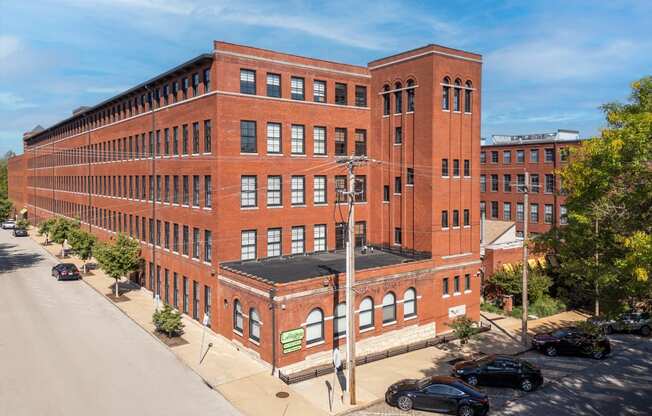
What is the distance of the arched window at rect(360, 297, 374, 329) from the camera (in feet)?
104

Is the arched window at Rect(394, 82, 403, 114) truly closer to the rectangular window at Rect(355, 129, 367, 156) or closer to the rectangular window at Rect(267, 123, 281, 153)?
the rectangular window at Rect(355, 129, 367, 156)

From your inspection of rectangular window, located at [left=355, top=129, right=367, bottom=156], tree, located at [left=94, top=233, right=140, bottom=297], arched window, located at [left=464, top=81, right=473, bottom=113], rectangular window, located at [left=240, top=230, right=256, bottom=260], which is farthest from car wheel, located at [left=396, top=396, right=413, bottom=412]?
tree, located at [left=94, top=233, right=140, bottom=297]

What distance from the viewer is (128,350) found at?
30.5m

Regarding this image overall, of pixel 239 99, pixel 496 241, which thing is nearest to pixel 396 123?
pixel 239 99

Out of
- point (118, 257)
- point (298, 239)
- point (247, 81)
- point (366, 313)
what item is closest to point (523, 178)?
point (298, 239)

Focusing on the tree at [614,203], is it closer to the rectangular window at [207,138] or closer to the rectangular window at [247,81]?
the rectangular window at [247,81]

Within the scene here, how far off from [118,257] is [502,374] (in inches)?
1186

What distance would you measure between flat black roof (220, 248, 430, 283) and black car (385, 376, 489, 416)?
28.6 feet

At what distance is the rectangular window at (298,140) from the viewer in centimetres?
3669

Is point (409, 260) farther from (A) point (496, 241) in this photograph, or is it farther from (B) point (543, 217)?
(B) point (543, 217)

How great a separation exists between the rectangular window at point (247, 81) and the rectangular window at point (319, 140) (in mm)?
5579

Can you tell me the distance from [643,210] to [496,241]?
30.5m

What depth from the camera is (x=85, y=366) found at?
27.7 m

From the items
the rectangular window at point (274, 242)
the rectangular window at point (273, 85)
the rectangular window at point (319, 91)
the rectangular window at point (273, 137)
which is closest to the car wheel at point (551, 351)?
the rectangular window at point (274, 242)
